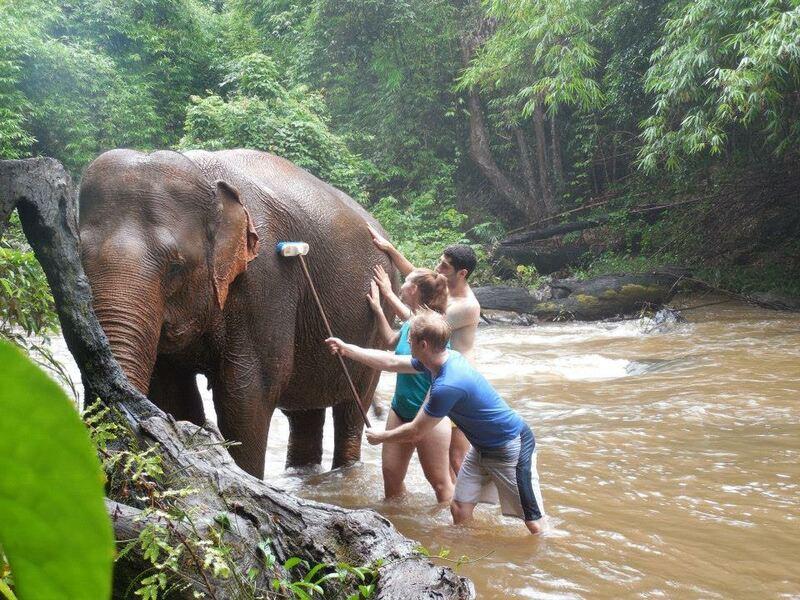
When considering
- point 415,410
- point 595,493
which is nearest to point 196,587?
Answer: point 415,410

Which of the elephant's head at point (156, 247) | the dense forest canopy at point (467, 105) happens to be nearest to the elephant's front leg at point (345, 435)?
the elephant's head at point (156, 247)

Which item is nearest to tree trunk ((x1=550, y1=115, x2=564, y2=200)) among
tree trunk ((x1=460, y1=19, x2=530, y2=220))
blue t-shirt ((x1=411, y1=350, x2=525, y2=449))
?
tree trunk ((x1=460, y1=19, x2=530, y2=220))

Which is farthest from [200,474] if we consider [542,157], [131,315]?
[542,157]

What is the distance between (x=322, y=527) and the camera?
2.56 meters

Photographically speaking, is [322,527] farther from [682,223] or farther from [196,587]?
[682,223]

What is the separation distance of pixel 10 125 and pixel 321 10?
7.69 metres

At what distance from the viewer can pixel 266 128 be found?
1522 centimetres

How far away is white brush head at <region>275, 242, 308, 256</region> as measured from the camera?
15.0 ft

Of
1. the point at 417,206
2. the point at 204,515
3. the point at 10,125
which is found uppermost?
the point at 10,125

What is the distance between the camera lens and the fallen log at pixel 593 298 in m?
14.5

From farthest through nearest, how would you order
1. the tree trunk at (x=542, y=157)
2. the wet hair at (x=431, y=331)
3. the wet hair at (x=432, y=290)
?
the tree trunk at (x=542, y=157) < the wet hair at (x=432, y=290) < the wet hair at (x=431, y=331)

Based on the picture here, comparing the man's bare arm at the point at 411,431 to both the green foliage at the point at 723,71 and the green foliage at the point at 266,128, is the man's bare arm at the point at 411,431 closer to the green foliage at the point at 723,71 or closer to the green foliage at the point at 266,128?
the green foliage at the point at 723,71

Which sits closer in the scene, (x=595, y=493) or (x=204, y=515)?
(x=204, y=515)

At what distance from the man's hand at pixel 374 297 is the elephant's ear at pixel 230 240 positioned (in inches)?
54.4
